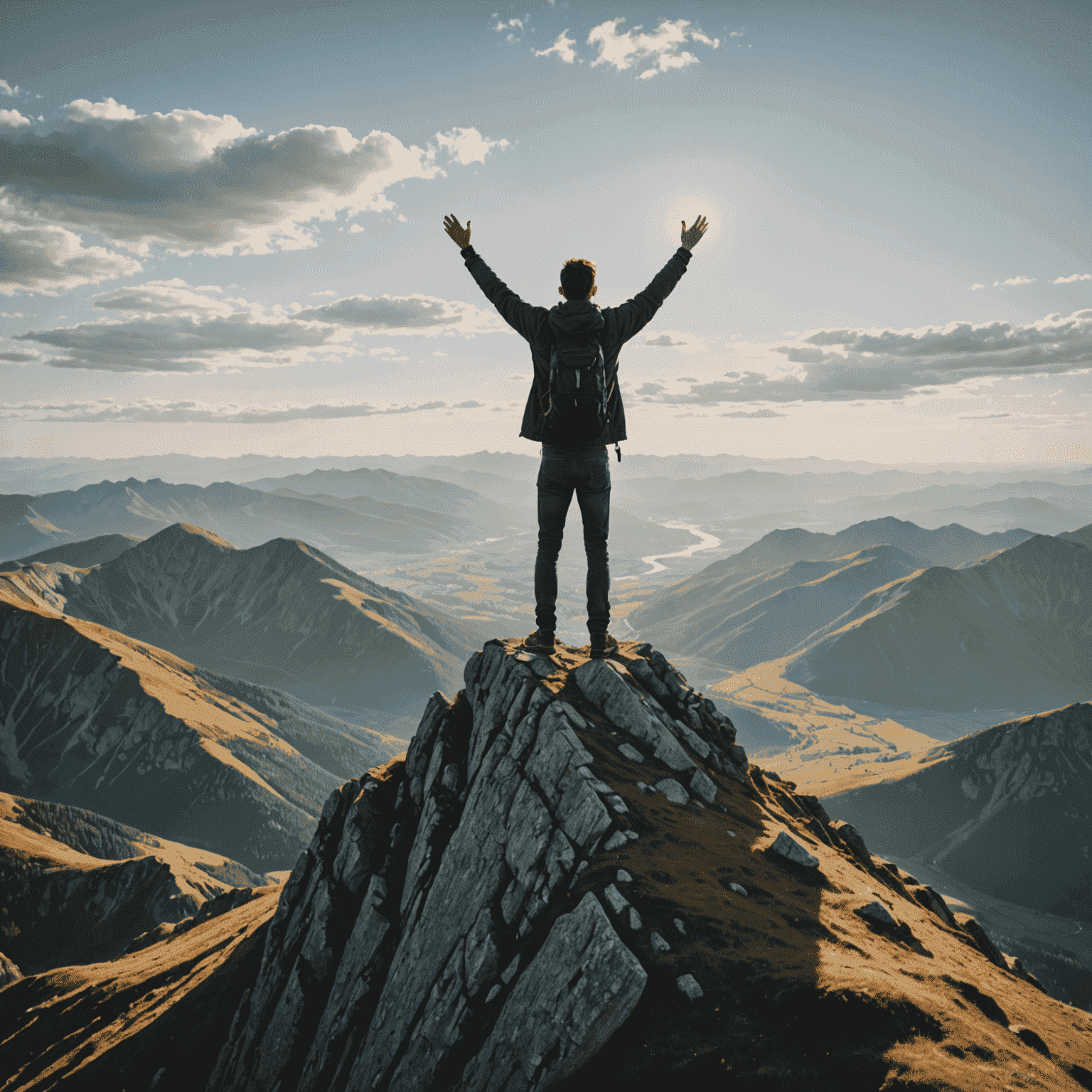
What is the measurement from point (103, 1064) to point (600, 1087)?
50612mm

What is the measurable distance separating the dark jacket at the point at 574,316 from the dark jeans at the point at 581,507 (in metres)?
1.84

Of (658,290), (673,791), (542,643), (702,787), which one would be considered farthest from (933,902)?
(658,290)

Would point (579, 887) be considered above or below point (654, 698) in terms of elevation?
below

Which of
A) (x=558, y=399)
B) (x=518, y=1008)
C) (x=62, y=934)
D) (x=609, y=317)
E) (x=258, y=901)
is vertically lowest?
(x=62, y=934)

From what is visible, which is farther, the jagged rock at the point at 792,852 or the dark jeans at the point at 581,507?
the jagged rock at the point at 792,852

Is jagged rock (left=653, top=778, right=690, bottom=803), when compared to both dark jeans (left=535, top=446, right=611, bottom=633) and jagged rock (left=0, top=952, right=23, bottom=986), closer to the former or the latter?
dark jeans (left=535, top=446, right=611, bottom=633)

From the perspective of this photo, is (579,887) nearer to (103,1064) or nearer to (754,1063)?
(754,1063)

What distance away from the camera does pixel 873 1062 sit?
1003 cm

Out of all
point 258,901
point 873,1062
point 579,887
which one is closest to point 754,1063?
point 873,1062

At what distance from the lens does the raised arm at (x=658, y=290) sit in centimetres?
1416

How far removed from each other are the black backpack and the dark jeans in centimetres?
80

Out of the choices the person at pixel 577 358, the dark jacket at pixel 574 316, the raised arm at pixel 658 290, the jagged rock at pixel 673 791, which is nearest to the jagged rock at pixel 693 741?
the jagged rock at pixel 673 791

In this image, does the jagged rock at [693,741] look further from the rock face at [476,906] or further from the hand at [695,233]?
the hand at [695,233]


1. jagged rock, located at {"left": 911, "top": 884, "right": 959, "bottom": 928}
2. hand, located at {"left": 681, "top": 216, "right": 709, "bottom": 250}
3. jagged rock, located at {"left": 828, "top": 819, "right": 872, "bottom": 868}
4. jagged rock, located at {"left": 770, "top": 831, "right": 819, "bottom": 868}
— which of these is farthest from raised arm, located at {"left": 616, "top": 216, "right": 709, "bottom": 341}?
jagged rock, located at {"left": 911, "top": 884, "right": 959, "bottom": 928}
